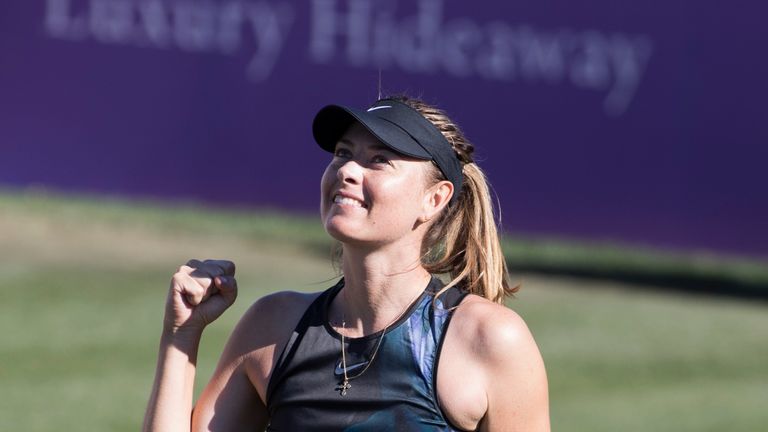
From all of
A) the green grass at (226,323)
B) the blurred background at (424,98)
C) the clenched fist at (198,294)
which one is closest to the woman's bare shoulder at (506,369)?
the clenched fist at (198,294)

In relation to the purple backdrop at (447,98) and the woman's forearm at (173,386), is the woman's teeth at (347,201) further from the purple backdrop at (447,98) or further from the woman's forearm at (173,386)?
the purple backdrop at (447,98)

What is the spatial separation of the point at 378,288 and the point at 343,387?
27cm

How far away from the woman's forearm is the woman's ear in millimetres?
633

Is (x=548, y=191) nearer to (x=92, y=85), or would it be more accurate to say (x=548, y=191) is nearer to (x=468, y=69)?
(x=468, y=69)

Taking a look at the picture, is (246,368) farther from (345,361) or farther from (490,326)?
(490,326)

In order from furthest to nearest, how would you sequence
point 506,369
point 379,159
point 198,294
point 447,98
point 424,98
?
point 447,98 → point 424,98 → point 198,294 → point 379,159 → point 506,369

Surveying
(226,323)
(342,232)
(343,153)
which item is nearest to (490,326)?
(342,232)

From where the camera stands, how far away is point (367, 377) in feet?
10.6

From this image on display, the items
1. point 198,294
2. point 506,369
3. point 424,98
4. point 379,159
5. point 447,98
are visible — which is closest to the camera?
point 506,369

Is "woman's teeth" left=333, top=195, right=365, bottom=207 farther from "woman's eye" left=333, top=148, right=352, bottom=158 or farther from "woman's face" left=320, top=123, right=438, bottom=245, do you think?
"woman's eye" left=333, top=148, right=352, bottom=158

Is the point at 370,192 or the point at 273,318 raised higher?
the point at 370,192

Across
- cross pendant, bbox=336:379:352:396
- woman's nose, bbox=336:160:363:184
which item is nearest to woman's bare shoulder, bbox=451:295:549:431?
cross pendant, bbox=336:379:352:396

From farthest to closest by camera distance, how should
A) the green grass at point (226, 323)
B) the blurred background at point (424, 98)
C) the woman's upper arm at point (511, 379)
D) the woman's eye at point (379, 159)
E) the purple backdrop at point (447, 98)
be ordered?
the purple backdrop at point (447, 98), the blurred background at point (424, 98), the green grass at point (226, 323), the woman's eye at point (379, 159), the woman's upper arm at point (511, 379)

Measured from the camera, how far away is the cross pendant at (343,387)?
10.6ft
